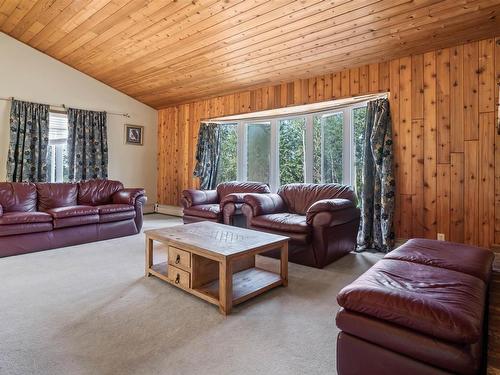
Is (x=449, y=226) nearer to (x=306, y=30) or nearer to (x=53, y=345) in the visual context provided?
(x=306, y=30)

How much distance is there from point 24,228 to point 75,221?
20.9 inches

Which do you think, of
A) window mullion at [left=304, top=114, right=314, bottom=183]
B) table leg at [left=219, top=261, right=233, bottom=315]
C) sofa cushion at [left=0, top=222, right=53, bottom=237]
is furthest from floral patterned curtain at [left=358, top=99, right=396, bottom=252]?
sofa cushion at [left=0, top=222, right=53, bottom=237]

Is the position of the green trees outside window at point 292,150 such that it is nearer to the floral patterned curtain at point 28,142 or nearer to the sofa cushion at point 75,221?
the sofa cushion at point 75,221

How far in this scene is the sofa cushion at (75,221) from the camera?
362 cm

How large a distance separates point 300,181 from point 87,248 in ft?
10.4

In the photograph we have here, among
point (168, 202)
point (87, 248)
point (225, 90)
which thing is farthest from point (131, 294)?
point (168, 202)

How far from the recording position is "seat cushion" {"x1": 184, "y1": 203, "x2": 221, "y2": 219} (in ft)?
13.9

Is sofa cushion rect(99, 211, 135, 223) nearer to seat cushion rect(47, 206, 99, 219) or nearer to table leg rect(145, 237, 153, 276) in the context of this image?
seat cushion rect(47, 206, 99, 219)

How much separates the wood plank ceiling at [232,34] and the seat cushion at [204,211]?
2073 mm

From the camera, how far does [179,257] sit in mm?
2412

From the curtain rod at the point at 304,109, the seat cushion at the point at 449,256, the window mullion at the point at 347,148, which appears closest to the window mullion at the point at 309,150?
the curtain rod at the point at 304,109

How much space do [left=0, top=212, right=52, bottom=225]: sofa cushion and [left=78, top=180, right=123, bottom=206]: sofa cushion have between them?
91 cm

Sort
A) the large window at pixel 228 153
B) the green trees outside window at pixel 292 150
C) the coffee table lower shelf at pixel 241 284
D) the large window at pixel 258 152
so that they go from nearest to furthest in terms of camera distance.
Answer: the coffee table lower shelf at pixel 241 284 < the green trees outside window at pixel 292 150 < the large window at pixel 258 152 < the large window at pixel 228 153

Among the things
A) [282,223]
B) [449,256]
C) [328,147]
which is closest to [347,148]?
Answer: [328,147]
